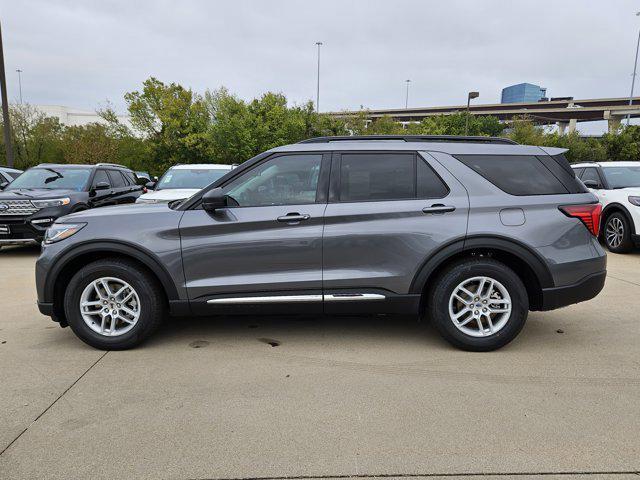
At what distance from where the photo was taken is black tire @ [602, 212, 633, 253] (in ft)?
27.4

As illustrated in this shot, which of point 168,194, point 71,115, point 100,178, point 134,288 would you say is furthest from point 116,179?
point 71,115

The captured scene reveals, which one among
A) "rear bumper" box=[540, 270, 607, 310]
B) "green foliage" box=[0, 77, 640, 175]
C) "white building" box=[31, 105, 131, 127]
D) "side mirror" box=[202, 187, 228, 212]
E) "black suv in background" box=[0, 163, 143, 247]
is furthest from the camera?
"white building" box=[31, 105, 131, 127]

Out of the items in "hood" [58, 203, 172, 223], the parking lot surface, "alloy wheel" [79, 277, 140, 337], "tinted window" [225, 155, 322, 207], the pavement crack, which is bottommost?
the pavement crack

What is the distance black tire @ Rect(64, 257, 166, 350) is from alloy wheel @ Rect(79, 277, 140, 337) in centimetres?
3

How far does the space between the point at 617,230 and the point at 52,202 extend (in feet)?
34.8

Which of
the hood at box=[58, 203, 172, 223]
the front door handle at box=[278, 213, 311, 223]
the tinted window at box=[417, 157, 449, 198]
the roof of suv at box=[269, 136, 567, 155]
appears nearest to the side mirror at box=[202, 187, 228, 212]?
the hood at box=[58, 203, 172, 223]

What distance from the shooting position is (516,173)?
12.7ft

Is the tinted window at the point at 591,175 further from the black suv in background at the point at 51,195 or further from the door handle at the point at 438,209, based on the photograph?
the black suv in background at the point at 51,195

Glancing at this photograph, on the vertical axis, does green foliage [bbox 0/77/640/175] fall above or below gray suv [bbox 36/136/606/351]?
above

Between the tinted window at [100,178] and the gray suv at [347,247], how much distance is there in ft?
20.6

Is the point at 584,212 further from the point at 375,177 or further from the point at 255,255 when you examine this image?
the point at 255,255

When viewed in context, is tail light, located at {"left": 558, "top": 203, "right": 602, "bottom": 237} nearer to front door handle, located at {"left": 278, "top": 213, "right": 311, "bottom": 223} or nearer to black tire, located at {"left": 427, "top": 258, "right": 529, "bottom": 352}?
black tire, located at {"left": 427, "top": 258, "right": 529, "bottom": 352}

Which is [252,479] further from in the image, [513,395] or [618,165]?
[618,165]

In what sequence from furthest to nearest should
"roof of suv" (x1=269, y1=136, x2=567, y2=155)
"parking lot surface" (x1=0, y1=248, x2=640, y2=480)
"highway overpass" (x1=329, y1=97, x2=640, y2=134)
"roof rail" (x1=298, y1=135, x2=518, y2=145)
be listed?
"highway overpass" (x1=329, y1=97, x2=640, y2=134)
"roof rail" (x1=298, y1=135, x2=518, y2=145)
"roof of suv" (x1=269, y1=136, x2=567, y2=155)
"parking lot surface" (x1=0, y1=248, x2=640, y2=480)
